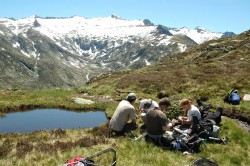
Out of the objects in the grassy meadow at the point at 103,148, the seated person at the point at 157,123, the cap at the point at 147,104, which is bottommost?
the grassy meadow at the point at 103,148

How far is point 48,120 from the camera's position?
95.7 ft

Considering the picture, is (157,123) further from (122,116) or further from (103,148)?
(103,148)

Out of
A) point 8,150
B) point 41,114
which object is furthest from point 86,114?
point 8,150

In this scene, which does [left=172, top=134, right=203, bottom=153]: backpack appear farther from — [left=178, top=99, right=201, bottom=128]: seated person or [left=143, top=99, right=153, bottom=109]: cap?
[left=143, top=99, right=153, bottom=109]: cap

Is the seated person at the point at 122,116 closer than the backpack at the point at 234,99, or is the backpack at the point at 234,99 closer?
the seated person at the point at 122,116

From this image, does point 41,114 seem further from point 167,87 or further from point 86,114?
point 167,87

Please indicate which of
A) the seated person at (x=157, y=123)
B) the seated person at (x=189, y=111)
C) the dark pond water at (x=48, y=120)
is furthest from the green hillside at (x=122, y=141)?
the seated person at (x=189, y=111)

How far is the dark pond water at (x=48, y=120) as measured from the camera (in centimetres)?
2614

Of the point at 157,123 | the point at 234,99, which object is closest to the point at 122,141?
the point at 157,123

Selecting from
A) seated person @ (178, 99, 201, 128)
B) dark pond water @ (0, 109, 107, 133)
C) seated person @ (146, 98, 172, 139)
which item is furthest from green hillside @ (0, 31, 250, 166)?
seated person @ (178, 99, 201, 128)

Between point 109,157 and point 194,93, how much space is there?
27.1 m

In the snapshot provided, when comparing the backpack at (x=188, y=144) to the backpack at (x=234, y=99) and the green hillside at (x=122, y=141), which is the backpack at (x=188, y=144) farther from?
the backpack at (x=234, y=99)

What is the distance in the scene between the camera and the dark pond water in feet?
85.8

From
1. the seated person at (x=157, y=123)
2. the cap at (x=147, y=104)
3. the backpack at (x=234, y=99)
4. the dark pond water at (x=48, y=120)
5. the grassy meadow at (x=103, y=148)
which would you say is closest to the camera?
the grassy meadow at (x=103, y=148)
